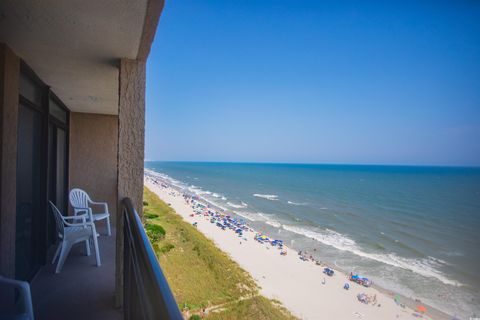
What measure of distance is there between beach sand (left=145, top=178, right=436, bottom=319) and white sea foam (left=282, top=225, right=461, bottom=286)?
10.1 feet

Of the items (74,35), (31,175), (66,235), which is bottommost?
(66,235)

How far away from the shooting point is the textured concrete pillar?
1745mm

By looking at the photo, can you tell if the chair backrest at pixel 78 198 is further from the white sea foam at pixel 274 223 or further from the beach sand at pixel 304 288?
the white sea foam at pixel 274 223

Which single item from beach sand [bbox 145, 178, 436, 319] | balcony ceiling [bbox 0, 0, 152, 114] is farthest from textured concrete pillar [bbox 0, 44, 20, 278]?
beach sand [bbox 145, 178, 436, 319]

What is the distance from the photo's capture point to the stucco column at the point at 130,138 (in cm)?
187

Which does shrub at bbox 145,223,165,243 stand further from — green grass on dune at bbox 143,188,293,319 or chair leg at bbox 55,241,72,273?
chair leg at bbox 55,241,72,273

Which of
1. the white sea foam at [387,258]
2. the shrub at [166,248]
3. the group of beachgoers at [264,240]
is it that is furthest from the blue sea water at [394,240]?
the shrub at [166,248]

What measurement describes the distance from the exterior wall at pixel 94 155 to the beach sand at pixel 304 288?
18.0ft

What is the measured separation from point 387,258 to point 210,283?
934 cm

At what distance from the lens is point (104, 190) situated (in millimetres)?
4883

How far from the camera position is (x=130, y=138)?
6.18 feet

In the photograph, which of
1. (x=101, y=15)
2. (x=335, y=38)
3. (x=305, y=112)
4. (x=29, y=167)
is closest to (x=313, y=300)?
(x=29, y=167)

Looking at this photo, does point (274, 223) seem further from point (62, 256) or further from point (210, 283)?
point (62, 256)

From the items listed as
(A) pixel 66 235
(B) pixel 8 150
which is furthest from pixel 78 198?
(B) pixel 8 150
